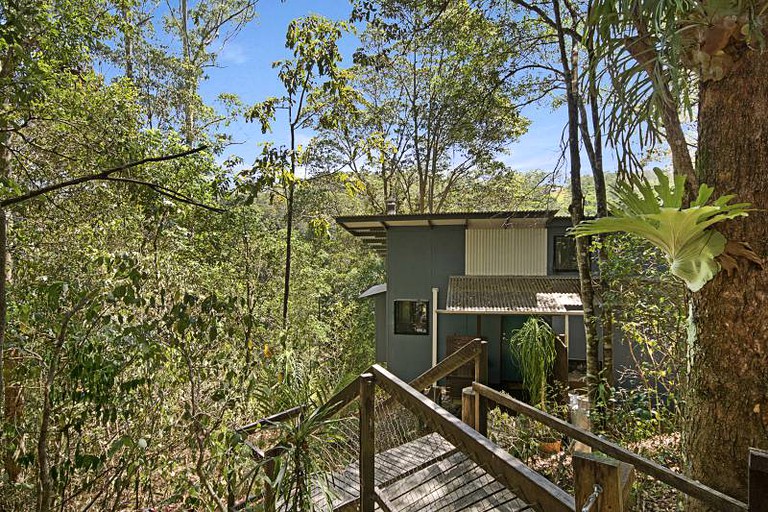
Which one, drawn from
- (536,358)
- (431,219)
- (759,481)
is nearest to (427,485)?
(759,481)

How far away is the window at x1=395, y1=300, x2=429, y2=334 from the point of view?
933cm

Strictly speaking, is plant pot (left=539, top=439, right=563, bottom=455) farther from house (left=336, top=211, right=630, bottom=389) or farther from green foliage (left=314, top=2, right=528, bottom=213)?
green foliage (left=314, top=2, right=528, bottom=213)

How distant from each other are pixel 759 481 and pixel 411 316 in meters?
8.23

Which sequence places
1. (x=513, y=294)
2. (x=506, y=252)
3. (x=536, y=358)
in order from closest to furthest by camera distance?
1. (x=536, y=358)
2. (x=513, y=294)
3. (x=506, y=252)

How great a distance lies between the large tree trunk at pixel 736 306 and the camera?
1.58 metres

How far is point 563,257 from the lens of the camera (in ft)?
29.2

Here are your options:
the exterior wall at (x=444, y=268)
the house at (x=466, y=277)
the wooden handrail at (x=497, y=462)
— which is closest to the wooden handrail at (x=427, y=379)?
the wooden handrail at (x=497, y=462)

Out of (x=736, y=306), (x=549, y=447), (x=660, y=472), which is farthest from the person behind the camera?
(x=549, y=447)

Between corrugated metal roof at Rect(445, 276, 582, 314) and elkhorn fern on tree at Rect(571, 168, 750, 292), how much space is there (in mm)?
6416

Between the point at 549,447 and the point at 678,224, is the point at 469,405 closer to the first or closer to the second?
the point at 549,447

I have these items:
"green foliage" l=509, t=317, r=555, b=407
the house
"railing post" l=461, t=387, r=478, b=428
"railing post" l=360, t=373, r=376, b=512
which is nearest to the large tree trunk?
"railing post" l=360, t=373, r=376, b=512

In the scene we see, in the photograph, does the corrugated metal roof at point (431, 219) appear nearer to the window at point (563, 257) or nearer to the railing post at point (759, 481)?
the window at point (563, 257)

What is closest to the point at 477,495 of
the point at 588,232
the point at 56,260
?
the point at 588,232

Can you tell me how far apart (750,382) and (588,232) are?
33.0 inches
